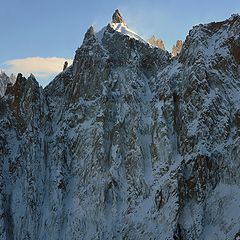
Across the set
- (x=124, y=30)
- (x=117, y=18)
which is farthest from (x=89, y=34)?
(x=117, y=18)

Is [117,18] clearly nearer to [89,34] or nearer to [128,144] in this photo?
[89,34]

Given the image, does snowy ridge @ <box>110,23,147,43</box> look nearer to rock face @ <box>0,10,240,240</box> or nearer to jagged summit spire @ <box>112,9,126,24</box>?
jagged summit spire @ <box>112,9,126,24</box>

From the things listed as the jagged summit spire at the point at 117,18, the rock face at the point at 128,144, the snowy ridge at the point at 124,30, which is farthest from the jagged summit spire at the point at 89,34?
the jagged summit spire at the point at 117,18

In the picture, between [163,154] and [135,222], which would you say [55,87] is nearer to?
[163,154]

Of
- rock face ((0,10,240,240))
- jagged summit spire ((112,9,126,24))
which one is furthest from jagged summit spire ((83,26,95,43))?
jagged summit spire ((112,9,126,24))

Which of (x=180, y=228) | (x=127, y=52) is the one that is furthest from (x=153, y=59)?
(x=180, y=228)

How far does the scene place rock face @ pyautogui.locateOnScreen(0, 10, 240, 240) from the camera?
214 feet

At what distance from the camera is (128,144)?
75375 mm

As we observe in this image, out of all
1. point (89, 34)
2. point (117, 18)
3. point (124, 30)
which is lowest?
point (89, 34)

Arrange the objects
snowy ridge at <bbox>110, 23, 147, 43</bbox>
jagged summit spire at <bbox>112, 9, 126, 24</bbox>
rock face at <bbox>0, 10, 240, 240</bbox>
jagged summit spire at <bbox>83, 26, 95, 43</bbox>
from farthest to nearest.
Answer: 1. jagged summit spire at <bbox>112, 9, 126, 24</bbox>
2. snowy ridge at <bbox>110, 23, 147, 43</bbox>
3. jagged summit spire at <bbox>83, 26, 95, 43</bbox>
4. rock face at <bbox>0, 10, 240, 240</bbox>

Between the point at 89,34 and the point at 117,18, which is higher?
the point at 117,18

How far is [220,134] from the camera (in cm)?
6819

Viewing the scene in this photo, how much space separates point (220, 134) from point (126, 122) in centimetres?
1715

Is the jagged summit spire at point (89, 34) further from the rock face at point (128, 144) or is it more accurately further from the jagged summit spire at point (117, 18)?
the jagged summit spire at point (117, 18)
